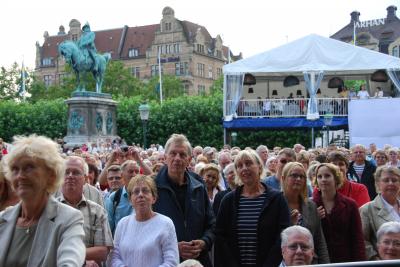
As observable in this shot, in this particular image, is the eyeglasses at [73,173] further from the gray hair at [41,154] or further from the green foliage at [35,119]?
the green foliage at [35,119]

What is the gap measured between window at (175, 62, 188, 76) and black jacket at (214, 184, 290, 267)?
83.7 m

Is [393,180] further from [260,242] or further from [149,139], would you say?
[149,139]

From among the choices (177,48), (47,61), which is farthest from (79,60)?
(47,61)

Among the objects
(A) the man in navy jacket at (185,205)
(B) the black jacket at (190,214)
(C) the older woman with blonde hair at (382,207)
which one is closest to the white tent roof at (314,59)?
(C) the older woman with blonde hair at (382,207)

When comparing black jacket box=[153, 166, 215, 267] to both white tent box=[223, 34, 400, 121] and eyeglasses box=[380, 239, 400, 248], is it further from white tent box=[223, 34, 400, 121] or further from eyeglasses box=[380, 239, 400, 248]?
white tent box=[223, 34, 400, 121]

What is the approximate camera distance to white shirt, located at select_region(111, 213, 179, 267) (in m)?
4.76

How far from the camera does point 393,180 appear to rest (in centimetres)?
602

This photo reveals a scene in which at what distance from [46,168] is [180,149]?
2546 mm

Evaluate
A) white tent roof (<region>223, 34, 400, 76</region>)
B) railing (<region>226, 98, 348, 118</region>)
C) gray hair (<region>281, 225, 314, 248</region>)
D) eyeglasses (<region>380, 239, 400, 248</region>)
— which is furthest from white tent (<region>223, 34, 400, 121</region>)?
gray hair (<region>281, 225, 314, 248</region>)

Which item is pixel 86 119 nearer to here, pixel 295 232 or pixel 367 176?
pixel 367 176

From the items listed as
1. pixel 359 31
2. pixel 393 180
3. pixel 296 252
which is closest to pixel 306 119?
pixel 393 180

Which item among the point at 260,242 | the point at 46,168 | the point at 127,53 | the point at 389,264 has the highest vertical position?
the point at 127,53

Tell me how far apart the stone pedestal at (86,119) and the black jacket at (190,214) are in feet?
74.8

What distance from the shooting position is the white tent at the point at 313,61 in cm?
2562
